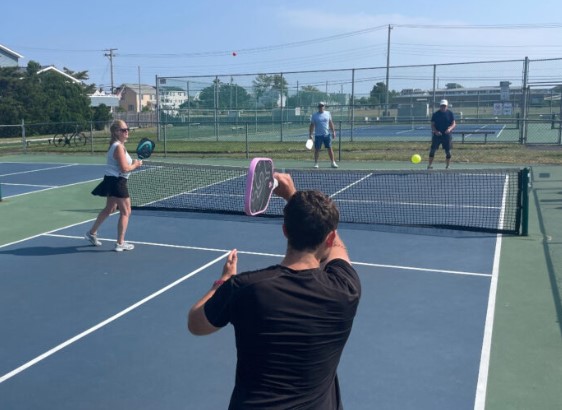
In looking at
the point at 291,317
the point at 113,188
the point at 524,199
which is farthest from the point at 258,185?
the point at 524,199

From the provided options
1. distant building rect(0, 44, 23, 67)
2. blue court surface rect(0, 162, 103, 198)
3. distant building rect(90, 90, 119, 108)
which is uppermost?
distant building rect(0, 44, 23, 67)

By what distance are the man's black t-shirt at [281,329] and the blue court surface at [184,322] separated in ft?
7.04

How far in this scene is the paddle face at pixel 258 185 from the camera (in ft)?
8.99

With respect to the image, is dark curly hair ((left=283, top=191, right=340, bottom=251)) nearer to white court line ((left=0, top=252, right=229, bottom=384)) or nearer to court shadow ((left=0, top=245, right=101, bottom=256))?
white court line ((left=0, top=252, right=229, bottom=384))

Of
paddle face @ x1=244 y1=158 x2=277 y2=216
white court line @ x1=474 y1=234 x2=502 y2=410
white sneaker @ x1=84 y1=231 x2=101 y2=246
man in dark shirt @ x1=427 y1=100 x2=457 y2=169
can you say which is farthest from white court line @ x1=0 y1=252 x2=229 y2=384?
man in dark shirt @ x1=427 y1=100 x2=457 y2=169

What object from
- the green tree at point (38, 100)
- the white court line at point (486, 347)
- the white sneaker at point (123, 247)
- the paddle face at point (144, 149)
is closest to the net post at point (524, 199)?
the white court line at point (486, 347)

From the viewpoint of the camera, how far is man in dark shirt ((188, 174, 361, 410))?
232cm

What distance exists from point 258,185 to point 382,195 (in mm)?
10508

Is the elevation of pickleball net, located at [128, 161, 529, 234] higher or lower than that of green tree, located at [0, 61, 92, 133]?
lower

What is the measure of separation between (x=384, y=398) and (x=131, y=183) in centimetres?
1169

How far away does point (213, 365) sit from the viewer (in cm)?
503

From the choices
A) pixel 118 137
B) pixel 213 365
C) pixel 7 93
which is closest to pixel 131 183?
pixel 118 137

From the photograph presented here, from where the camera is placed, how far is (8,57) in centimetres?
5912

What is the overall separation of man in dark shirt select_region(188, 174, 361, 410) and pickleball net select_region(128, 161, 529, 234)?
7549mm
